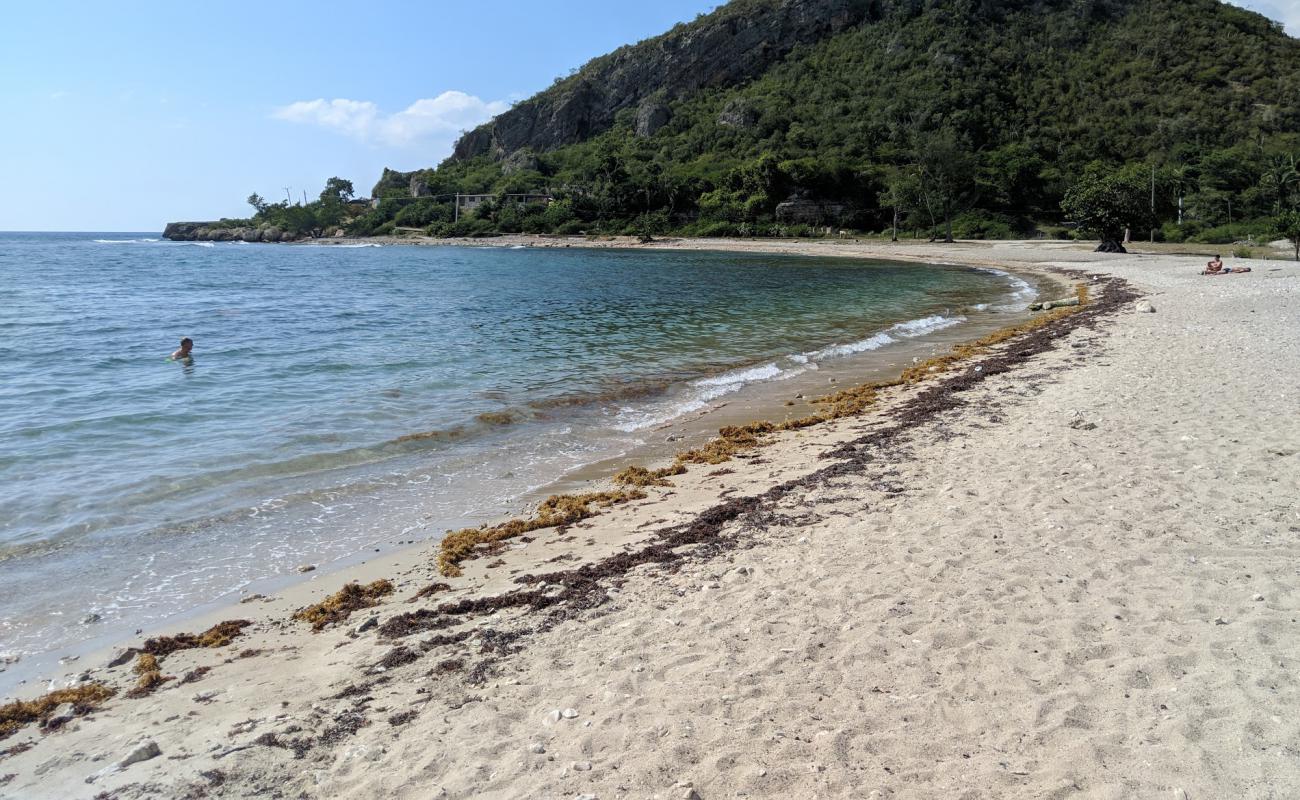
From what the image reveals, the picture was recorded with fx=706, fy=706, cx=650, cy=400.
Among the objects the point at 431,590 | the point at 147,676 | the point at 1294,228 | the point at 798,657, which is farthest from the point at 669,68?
the point at 798,657

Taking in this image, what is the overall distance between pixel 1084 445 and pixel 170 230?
188763 mm

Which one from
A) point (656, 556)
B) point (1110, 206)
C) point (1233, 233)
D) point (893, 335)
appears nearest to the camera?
point (656, 556)

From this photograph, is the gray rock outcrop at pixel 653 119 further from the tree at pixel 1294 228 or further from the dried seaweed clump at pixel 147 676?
the dried seaweed clump at pixel 147 676

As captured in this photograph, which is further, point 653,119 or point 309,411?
point 653,119

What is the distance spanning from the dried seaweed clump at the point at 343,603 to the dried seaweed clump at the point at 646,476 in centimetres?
331

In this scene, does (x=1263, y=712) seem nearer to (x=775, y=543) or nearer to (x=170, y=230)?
(x=775, y=543)

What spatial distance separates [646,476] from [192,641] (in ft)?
16.2

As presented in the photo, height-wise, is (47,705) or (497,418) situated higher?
(497,418)

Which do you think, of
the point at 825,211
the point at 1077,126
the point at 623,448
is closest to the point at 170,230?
the point at 825,211

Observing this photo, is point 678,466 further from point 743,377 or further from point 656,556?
point 743,377

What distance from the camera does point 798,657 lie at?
4.35 metres

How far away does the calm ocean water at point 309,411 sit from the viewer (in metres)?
7.00

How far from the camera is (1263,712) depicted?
358 cm

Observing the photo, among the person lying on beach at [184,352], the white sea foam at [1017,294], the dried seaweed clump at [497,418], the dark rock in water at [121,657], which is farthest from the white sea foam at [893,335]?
the person lying on beach at [184,352]
